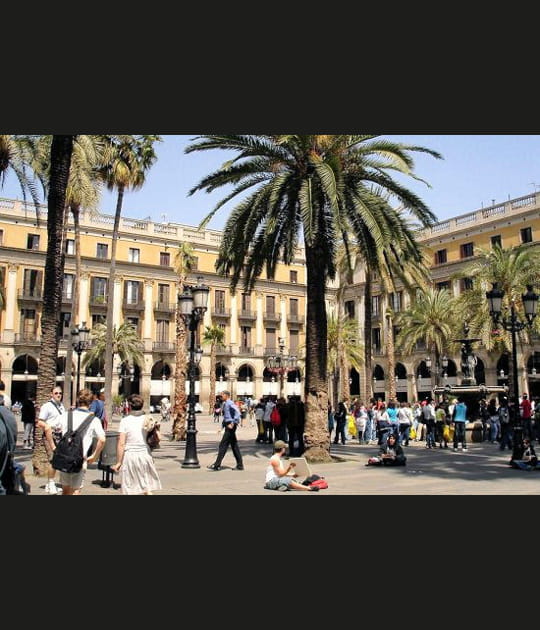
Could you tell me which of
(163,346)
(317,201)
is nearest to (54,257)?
(317,201)

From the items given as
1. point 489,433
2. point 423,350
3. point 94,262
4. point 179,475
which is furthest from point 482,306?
point 94,262

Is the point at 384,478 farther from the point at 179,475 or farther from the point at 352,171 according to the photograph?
the point at 352,171

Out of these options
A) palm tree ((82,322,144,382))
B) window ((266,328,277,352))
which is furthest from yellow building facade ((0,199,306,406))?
palm tree ((82,322,144,382))

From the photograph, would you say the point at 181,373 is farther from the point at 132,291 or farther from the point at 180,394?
the point at 132,291

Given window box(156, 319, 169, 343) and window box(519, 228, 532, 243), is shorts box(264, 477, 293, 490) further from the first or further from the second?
window box(156, 319, 169, 343)

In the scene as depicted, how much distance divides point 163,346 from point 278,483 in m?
44.4

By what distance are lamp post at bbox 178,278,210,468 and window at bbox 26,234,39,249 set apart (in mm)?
35344

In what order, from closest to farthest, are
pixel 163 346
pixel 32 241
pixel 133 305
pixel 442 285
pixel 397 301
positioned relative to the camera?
pixel 32 241
pixel 442 285
pixel 397 301
pixel 133 305
pixel 163 346

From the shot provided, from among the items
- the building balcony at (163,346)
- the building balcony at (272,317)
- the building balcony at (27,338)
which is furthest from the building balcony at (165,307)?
the building balcony at (27,338)

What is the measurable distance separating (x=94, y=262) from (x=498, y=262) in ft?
105

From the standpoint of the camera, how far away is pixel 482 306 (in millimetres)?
31141

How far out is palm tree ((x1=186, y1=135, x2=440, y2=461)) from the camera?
44.5 ft

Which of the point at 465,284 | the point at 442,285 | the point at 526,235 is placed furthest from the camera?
the point at 442,285

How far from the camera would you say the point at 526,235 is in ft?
134
